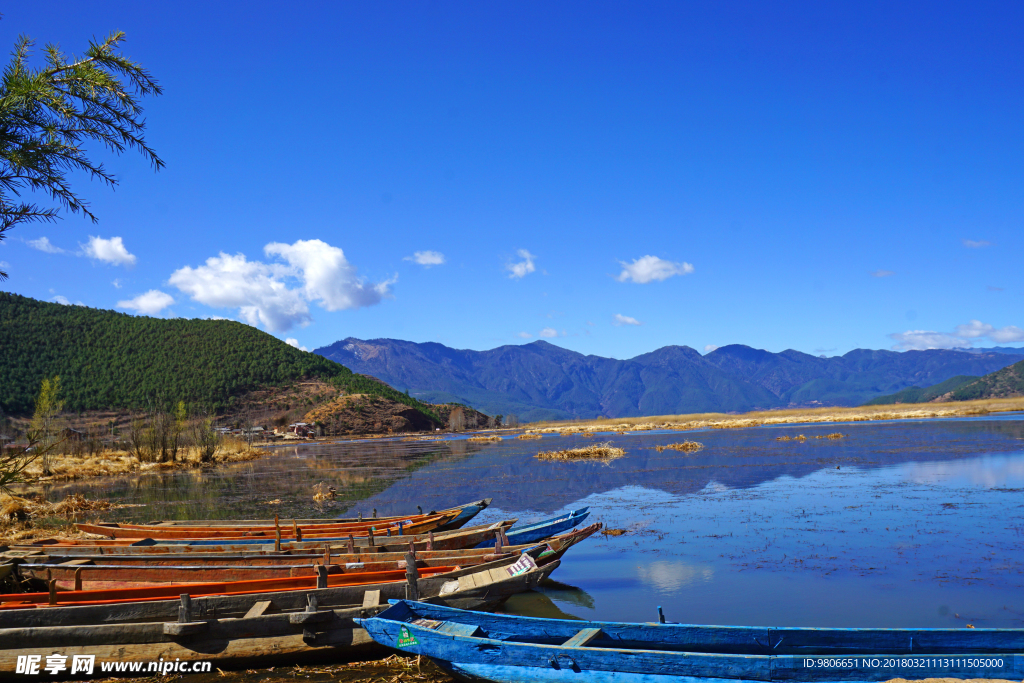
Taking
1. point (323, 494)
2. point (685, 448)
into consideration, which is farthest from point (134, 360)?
point (685, 448)

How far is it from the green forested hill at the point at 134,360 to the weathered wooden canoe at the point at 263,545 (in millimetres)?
100751

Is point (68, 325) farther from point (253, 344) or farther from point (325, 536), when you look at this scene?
point (325, 536)

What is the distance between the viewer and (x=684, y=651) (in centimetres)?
710

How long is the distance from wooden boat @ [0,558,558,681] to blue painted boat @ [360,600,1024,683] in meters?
1.29

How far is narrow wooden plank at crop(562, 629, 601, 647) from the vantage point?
7110 millimetres

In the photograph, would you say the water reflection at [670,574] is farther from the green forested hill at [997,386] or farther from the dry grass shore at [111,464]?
the green forested hill at [997,386]

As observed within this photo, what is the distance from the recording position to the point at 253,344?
13850cm

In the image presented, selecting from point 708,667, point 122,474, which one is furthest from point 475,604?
point 122,474

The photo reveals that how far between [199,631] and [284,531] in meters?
7.76

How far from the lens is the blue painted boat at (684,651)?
21.0 feet

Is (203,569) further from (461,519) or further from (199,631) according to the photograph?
(461,519)

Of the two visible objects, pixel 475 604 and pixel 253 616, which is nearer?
pixel 253 616

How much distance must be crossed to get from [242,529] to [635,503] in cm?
1278

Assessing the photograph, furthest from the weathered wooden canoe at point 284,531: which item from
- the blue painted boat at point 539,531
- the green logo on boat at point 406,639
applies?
the green logo on boat at point 406,639
